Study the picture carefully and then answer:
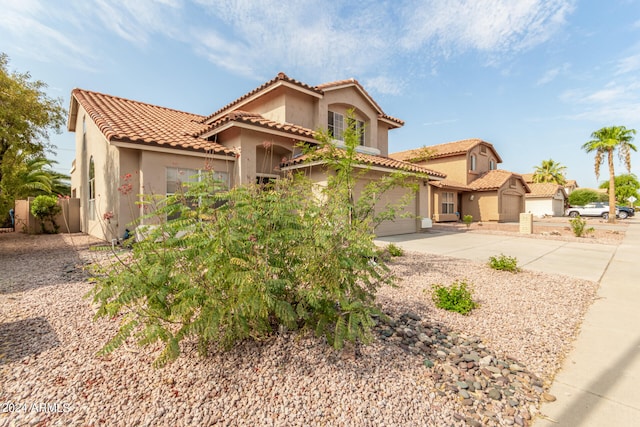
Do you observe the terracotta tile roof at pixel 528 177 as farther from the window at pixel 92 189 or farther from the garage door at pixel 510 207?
the window at pixel 92 189

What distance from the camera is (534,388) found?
277 cm

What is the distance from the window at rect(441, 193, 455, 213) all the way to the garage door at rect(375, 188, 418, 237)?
36.1 feet

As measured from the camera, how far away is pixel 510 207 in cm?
2788

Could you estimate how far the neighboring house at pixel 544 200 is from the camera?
3612 cm

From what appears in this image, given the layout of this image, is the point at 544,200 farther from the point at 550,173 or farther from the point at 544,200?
the point at 550,173

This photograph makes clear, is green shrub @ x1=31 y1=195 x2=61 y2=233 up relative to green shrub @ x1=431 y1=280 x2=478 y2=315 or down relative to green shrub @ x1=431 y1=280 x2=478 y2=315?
up

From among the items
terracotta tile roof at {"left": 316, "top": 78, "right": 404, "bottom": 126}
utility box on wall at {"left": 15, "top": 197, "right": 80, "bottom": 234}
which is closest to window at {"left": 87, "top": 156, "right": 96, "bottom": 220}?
utility box on wall at {"left": 15, "top": 197, "right": 80, "bottom": 234}

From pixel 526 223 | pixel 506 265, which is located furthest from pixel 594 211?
pixel 506 265

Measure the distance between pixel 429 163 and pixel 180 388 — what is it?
1186 inches

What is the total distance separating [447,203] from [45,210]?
1098 inches

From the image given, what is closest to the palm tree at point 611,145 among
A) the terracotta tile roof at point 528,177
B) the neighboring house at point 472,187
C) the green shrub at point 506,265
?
the neighboring house at point 472,187

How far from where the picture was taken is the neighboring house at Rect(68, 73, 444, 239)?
9609mm

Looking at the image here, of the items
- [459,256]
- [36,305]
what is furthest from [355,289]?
[459,256]

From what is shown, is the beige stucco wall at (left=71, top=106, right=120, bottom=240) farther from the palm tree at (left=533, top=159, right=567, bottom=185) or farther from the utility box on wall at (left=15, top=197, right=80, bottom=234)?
the palm tree at (left=533, top=159, right=567, bottom=185)
